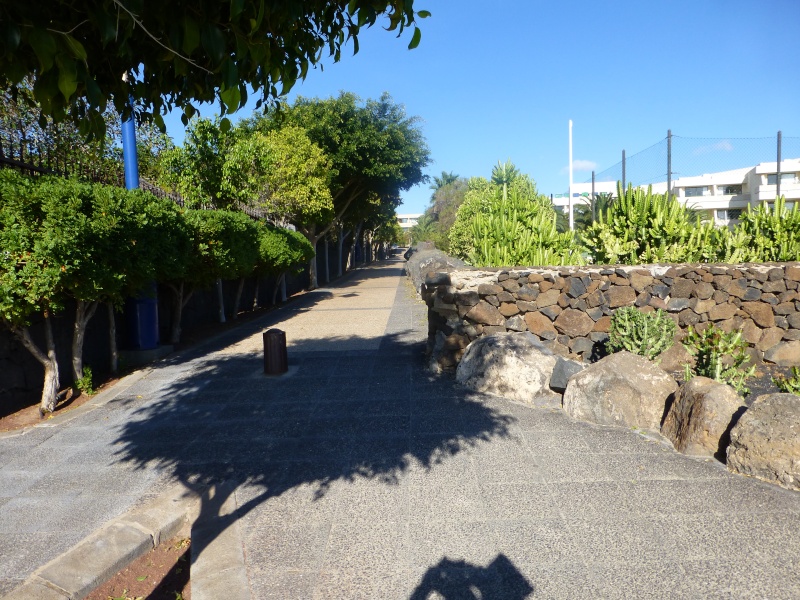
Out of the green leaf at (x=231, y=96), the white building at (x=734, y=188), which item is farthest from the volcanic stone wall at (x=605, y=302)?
the white building at (x=734, y=188)

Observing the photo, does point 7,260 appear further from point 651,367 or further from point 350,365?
point 651,367

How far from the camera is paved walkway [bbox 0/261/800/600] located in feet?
10.1

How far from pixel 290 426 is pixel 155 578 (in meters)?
2.31

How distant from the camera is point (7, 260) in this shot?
17.2ft

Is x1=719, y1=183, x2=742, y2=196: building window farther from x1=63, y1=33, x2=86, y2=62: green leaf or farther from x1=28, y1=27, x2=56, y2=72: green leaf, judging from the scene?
x1=28, y1=27, x2=56, y2=72: green leaf

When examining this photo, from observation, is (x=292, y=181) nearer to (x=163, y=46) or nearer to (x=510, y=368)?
(x=510, y=368)

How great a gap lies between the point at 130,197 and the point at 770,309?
797cm

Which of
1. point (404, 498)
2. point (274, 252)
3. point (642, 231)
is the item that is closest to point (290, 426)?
point (404, 498)

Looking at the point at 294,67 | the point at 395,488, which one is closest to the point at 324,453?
the point at 395,488

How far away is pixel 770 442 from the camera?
4102mm

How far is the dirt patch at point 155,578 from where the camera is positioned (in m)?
3.13

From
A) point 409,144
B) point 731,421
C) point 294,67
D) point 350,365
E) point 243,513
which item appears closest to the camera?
point 294,67

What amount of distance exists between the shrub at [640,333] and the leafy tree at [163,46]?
15.5 ft

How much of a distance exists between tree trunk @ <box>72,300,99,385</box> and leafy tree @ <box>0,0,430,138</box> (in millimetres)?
3604
